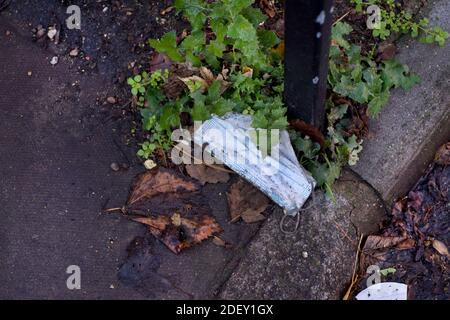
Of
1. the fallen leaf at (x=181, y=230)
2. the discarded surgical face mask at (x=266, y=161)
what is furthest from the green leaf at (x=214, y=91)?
the fallen leaf at (x=181, y=230)

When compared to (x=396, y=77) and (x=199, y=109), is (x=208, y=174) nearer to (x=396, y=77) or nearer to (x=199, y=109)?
(x=199, y=109)

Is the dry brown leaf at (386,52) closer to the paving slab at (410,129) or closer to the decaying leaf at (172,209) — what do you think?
the paving slab at (410,129)

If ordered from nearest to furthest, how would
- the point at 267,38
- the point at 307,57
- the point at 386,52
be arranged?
1. the point at 307,57
2. the point at 267,38
3. the point at 386,52

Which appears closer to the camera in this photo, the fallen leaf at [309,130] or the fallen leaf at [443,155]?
the fallen leaf at [309,130]

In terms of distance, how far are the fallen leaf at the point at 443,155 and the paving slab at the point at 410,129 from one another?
0.09 ft

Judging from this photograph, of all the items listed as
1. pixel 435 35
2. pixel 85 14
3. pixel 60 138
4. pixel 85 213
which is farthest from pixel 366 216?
pixel 85 14

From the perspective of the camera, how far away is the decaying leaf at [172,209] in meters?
2.44

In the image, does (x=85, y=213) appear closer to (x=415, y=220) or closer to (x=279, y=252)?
(x=279, y=252)

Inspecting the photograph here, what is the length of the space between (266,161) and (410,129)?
2.40 ft

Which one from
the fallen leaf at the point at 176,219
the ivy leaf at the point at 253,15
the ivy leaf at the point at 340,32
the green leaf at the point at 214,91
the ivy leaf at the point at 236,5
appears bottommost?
the fallen leaf at the point at 176,219

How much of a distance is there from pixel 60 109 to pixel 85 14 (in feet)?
1.82

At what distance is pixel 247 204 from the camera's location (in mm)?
2471

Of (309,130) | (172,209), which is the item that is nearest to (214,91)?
(309,130)

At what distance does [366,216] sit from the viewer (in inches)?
97.3
